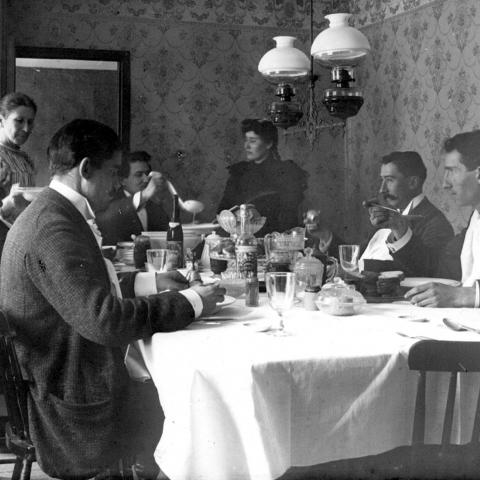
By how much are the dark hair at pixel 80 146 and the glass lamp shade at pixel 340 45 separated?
1.36 m

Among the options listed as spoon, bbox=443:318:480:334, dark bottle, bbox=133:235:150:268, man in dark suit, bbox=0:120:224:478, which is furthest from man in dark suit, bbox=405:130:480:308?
dark bottle, bbox=133:235:150:268

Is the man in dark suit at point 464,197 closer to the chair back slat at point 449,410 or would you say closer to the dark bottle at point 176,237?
the chair back slat at point 449,410

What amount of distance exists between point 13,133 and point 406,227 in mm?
1878

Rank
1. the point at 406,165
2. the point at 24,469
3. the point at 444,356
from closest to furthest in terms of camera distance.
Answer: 1. the point at 444,356
2. the point at 24,469
3. the point at 406,165

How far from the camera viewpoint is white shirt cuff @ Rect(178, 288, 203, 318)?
1768mm

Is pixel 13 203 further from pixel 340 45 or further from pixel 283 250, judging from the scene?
pixel 340 45

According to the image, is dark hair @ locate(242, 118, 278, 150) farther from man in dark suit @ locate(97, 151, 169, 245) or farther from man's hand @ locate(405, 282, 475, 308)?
man's hand @ locate(405, 282, 475, 308)

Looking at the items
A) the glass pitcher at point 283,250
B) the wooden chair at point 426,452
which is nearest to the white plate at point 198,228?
the glass pitcher at point 283,250

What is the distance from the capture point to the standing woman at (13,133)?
3514 millimetres

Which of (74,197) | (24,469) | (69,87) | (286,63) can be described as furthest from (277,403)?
(69,87)

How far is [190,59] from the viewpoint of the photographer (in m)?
5.73

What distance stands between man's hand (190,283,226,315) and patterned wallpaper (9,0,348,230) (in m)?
3.91

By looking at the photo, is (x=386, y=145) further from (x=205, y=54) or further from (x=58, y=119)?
(x=58, y=119)

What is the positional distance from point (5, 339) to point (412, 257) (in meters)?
2.06
